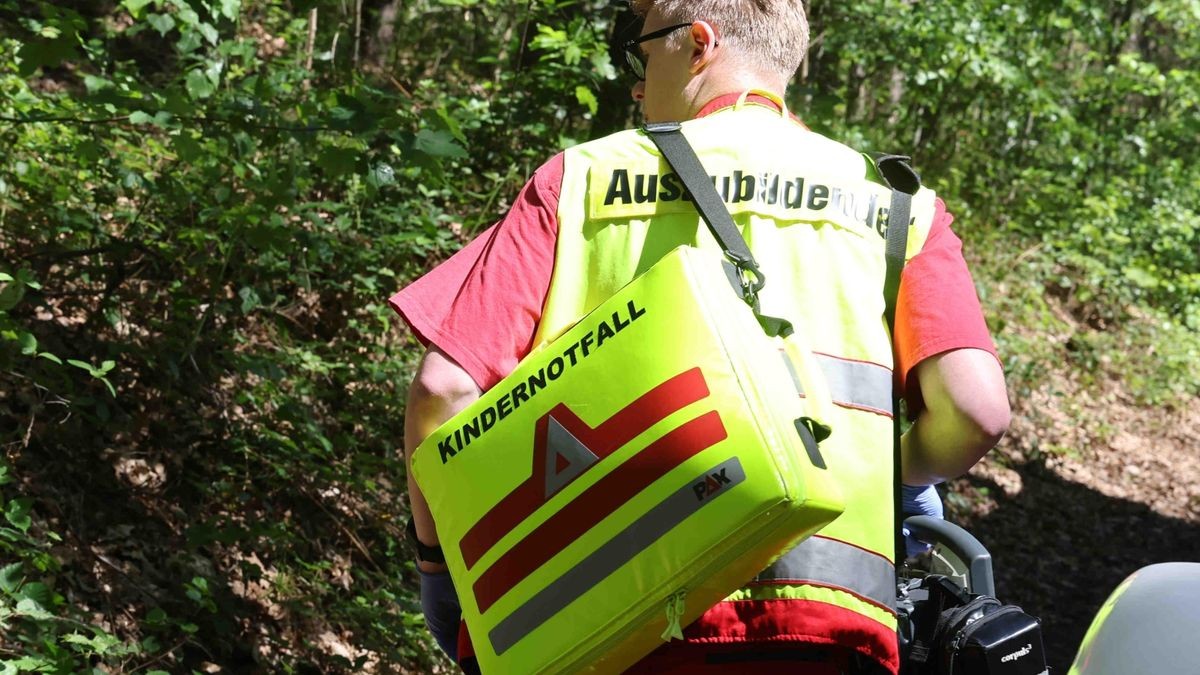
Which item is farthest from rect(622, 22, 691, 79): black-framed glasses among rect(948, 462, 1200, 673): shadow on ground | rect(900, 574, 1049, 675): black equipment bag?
rect(948, 462, 1200, 673): shadow on ground

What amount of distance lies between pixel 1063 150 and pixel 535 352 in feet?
41.4

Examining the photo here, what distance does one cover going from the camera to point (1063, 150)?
1316cm

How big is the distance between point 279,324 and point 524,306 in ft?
12.8

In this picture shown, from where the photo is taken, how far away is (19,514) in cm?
373

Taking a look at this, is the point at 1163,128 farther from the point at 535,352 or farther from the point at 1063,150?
the point at 535,352

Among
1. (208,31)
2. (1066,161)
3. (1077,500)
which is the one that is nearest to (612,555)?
(208,31)

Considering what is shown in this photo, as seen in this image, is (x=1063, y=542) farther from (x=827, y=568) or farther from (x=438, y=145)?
(x=827, y=568)

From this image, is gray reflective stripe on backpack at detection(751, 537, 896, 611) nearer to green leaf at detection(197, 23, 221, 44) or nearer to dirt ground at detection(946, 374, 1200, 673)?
green leaf at detection(197, 23, 221, 44)

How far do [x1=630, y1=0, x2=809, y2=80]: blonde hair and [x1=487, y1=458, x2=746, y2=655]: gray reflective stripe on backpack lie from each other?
0.87 metres

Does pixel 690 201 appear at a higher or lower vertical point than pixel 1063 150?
higher

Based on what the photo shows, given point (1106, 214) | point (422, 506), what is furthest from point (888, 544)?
point (1106, 214)

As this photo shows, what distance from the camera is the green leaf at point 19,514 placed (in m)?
3.69

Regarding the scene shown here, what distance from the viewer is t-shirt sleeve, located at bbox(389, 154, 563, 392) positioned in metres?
1.89

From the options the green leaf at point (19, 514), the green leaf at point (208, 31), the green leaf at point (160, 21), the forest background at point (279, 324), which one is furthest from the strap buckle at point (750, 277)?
the green leaf at point (160, 21)
